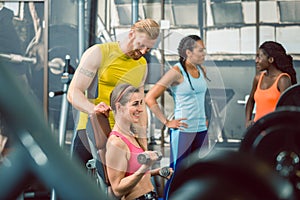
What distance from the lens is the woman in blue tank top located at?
11.5ft

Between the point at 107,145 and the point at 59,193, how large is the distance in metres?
2.40

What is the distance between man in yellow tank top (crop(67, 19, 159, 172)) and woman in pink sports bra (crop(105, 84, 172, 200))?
50 mm

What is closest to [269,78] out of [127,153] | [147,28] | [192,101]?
[192,101]

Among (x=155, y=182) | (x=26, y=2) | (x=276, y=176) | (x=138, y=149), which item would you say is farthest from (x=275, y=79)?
(x=276, y=176)

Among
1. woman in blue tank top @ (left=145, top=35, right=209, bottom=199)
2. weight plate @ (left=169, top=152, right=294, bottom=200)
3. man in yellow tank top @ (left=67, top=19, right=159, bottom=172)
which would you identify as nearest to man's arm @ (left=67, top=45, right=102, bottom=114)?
man in yellow tank top @ (left=67, top=19, right=159, bottom=172)

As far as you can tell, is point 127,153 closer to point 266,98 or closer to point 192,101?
point 192,101

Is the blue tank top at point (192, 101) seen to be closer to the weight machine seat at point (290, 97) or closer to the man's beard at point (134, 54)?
the man's beard at point (134, 54)

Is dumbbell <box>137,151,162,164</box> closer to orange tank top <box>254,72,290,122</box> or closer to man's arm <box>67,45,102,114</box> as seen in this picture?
man's arm <box>67,45,102,114</box>

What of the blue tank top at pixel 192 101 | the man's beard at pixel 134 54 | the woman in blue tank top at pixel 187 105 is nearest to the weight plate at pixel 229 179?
the man's beard at pixel 134 54

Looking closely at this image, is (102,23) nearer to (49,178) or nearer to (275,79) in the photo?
(275,79)

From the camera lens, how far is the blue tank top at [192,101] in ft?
11.6

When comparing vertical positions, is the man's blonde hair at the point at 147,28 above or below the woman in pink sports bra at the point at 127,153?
above

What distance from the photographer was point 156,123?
4.11 m

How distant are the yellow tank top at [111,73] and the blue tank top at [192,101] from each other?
61 cm
